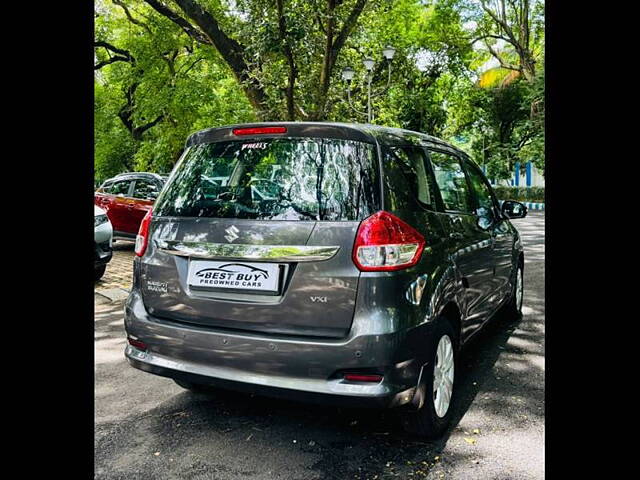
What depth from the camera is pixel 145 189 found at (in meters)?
11.8

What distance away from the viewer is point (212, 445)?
10.3ft

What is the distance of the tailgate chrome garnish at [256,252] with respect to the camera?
111 inches

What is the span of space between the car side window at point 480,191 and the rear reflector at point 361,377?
196cm

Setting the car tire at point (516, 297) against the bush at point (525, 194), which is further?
the bush at point (525, 194)

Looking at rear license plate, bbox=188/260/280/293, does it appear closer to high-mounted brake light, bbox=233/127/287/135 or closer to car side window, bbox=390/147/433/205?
high-mounted brake light, bbox=233/127/287/135

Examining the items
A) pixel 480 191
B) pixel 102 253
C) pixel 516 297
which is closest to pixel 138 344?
pixel 480 191

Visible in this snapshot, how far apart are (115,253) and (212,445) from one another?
9.38 m

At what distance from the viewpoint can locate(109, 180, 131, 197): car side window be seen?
11.9 metres

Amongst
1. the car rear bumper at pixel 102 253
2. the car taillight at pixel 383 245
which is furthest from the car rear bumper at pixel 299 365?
the car rear bumper at pixel 102 253

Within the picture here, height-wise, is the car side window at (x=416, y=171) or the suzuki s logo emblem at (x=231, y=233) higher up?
the car side window at (x=416, y=171)

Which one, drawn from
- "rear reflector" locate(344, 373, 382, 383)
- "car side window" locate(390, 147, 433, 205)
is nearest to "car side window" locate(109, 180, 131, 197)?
"car side window" locate(390, 147, 433, 205)

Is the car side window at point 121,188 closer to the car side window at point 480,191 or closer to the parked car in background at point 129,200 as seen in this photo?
the parked car in background at point 129,200
